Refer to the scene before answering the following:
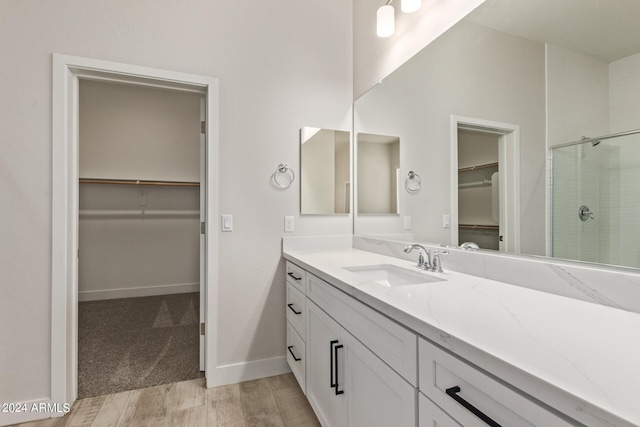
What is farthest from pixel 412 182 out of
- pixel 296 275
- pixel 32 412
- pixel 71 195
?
pixel 32 412

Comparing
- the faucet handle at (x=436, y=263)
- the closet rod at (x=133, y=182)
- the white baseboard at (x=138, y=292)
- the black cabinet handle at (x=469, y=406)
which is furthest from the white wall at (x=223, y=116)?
the white baseboard at (x=138, y=292)

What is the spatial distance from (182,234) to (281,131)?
2705mm

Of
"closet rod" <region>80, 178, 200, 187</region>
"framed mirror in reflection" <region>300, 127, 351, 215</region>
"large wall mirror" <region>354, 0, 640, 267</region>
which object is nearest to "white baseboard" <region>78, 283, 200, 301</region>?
"closet rod" <region>80, 178, 200, 187</region>

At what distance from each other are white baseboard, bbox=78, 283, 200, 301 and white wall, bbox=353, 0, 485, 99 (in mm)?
3357

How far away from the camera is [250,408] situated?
67.4 inches

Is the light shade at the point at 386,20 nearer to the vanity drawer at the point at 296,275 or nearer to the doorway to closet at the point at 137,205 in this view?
the vanity drawer at the point at 296,275

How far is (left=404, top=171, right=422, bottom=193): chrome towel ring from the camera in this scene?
1771mm

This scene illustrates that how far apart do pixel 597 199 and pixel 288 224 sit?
5.26 feet

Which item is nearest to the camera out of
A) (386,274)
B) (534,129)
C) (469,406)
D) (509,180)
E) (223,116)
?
(469,406)

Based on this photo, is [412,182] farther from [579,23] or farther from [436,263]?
[579,23]

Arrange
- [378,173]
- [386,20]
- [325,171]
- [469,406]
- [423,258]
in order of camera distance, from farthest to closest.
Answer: [325,171] < [378,173] < [386,20] < [423,258] < [469,406]

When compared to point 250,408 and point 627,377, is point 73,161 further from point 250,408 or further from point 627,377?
point 627,377

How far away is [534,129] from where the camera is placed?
108 centimetres

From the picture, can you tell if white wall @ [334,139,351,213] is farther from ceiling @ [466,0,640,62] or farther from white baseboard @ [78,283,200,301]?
white baseboard @ [78,283,200,301]
